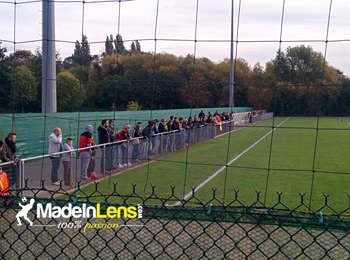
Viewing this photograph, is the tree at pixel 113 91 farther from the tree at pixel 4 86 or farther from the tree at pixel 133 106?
the tree at pixel 4 86

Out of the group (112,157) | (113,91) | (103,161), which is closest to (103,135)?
(112,157)

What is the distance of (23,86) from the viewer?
662 inches

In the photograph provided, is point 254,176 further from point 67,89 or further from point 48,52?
point 48,52

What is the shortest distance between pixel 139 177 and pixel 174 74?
3.19m

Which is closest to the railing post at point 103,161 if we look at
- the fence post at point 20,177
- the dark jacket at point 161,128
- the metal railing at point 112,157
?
the metal railing at point 112,157

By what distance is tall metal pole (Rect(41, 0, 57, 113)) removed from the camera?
10.2 metres

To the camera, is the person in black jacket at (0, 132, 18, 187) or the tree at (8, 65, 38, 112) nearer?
the person in black jacket at (0, 132, 18, 187)

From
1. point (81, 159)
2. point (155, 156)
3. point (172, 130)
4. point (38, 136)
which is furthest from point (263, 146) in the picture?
point (81, 159)

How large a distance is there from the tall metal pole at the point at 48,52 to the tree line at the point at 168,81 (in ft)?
1.78

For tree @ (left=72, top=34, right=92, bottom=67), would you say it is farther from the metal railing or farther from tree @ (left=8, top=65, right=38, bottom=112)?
tree @ (left=8, top=65, right=38, bottom=112)

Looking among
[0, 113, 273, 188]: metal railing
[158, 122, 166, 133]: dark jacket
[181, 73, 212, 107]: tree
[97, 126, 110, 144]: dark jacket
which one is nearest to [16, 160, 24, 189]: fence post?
[0, 113, 273, 188]: metal railing

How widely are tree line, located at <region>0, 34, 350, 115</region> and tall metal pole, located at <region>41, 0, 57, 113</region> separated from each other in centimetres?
54

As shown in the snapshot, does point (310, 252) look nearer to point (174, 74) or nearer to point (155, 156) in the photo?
point (174, 74)

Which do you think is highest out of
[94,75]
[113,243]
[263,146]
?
[94,75]
